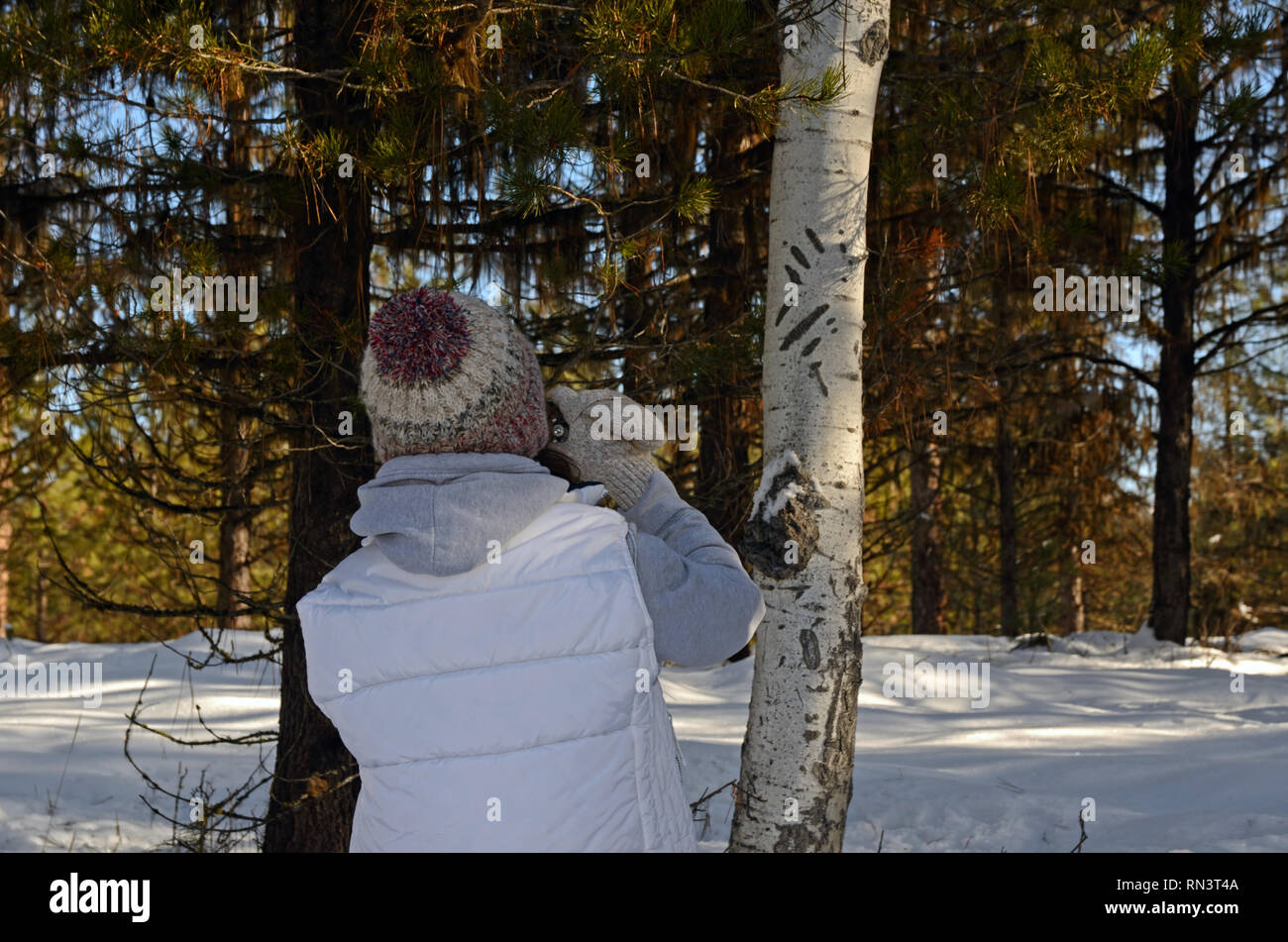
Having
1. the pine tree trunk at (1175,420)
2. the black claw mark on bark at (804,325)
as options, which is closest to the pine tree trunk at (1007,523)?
the pine tree trunk at (1175,420)

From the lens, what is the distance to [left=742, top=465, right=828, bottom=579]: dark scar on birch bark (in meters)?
2.74

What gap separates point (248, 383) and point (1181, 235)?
8.02 metres

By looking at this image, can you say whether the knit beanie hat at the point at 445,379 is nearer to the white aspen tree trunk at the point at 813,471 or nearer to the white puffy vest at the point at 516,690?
the white puffy vest at the point at 516,690

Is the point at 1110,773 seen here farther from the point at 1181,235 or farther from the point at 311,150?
the point at 1181,235

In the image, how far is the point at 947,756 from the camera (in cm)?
508

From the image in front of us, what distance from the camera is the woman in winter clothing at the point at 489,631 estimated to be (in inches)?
58.2

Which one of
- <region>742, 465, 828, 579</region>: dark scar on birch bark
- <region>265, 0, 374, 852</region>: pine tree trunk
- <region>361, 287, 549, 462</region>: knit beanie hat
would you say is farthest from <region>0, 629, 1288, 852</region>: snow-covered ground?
<region>361, 287, 549, 462</region>: knit beanie hat

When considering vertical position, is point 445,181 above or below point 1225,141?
below

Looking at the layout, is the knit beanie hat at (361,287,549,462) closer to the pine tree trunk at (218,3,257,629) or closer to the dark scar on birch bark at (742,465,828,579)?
the dark scar on birch bark at (742,465,828,579)

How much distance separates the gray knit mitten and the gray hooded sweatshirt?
0.20m

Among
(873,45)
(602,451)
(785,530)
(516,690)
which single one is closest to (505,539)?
(516,690)
